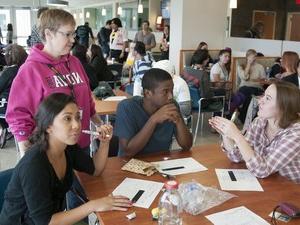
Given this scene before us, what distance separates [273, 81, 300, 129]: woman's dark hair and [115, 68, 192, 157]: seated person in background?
56 cm

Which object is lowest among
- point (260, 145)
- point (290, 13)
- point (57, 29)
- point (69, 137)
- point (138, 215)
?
point (138, 215)

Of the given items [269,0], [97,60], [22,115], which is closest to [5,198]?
[22,115]

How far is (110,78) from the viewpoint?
5820mm

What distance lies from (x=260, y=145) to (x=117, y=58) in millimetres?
7017

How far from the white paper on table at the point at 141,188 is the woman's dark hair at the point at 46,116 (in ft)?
1.26

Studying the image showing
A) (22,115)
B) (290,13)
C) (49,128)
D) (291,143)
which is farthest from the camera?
(290,13)

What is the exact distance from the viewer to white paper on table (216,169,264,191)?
165 cm

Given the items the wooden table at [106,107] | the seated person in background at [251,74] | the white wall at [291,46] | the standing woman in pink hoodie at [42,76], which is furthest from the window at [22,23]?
the standing woman in pink hoodie at [42,76]

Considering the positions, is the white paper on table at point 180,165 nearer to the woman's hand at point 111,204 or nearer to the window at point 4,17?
the woman's hand at point 111,204

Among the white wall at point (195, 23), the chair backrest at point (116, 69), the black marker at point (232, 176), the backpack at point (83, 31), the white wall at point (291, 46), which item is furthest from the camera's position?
the backpack at point (83, 31)

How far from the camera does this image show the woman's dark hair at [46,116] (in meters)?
1.48

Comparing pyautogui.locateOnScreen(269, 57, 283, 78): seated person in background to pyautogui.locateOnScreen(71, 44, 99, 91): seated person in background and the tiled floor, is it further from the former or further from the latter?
pyautogui.locateOnScreen(71, 44, 99, 91): seated person in background

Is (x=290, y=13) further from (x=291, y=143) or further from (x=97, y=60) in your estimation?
(x=291, y=143)

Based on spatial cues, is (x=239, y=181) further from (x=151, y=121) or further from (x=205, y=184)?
(x=151, y=121)
